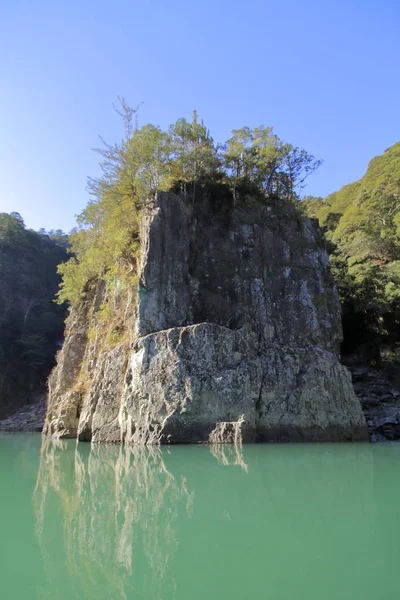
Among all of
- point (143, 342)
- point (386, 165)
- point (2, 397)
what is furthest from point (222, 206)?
point (386, 165)

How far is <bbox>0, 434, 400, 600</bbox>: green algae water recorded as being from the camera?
346 cm

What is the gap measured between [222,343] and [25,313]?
34.7 meters

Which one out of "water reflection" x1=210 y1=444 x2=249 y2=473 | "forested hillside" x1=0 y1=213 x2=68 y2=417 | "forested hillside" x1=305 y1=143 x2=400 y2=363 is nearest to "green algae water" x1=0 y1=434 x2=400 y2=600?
"water reflection" x1=210 y1=444 x2=249 y2=473

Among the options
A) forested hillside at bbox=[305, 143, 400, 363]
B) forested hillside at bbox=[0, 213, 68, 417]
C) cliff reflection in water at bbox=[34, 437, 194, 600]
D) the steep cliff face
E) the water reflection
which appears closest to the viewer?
cliff reflection in water at bbox=[34, 437, 194, 600]

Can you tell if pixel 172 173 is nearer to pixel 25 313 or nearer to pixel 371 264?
pixel 371 264

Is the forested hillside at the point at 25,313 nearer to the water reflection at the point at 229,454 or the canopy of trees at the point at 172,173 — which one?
the canopy of trees at the point at 172,173

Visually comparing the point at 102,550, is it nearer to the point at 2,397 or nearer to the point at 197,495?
the point at 197,495

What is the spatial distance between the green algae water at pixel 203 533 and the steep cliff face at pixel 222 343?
17.5 ft

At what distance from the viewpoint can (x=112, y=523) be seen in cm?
520

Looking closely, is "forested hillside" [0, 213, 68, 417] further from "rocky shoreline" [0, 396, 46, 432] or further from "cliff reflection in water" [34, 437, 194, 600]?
"cliff reflection in water" [34, 437, 194, 600]

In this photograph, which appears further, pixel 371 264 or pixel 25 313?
pixel 25 313

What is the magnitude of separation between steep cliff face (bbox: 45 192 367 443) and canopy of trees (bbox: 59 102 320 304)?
122 centimetres

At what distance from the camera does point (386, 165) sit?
4566 cm

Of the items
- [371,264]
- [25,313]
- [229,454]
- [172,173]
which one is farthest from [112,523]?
[25,313]
